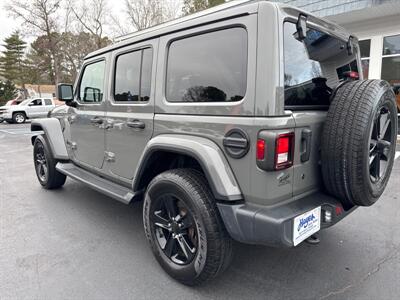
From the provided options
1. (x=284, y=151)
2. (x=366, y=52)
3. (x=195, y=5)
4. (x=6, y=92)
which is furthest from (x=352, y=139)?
(x=6, y=92)

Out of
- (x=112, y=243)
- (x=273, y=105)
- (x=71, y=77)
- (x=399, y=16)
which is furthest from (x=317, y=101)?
(x=71, y=77)

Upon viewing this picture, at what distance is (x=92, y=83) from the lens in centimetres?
371

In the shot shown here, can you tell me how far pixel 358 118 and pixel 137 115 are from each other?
1858 millimetres

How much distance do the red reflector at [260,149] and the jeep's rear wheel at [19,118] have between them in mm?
19793

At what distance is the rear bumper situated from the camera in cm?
186

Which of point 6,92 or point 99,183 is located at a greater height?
point 6,92

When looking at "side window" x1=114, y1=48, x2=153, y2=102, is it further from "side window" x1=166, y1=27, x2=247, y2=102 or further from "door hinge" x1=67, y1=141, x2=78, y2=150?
"door hinge" x1=67, y1=141, x2=78, y2=150

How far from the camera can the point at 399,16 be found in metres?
8.70

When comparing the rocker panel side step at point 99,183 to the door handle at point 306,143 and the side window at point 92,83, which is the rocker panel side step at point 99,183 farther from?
the door handle at point 306,143

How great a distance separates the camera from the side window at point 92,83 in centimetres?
348

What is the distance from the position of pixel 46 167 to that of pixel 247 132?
392 cm

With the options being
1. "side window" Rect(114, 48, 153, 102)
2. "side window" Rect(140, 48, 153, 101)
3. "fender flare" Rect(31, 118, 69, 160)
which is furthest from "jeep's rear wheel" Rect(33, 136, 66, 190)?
"side window" Rect(140, 48, 153, 101)

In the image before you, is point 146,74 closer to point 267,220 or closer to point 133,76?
point 133,76

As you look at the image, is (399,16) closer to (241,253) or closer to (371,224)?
(371,224)
